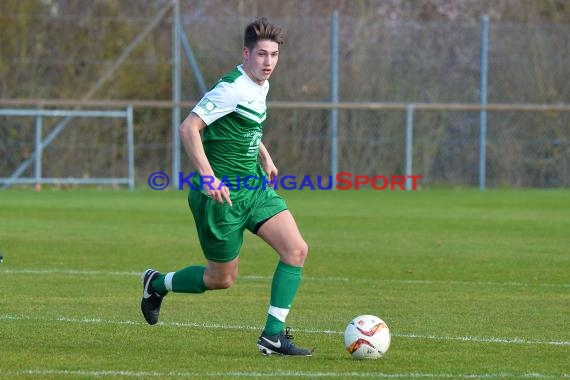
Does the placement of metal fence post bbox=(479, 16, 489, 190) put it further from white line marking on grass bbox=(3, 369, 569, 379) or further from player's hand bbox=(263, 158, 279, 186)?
white line marking on grass bbox=(3, 369, 569, 379)

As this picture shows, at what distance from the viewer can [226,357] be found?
711 centimetres

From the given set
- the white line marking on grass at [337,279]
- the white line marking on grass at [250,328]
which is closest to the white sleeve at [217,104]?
the white line marking on grass at [250,328]

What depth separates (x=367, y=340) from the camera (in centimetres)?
704

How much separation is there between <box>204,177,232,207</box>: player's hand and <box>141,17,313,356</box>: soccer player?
0.07 metres

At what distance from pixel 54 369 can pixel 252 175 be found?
1713 millimetres

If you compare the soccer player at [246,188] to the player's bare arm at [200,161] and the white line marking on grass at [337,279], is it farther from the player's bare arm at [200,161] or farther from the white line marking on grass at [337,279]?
the white line marking on grass at [337,279]

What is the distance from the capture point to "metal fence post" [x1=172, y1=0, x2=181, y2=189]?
27.3m

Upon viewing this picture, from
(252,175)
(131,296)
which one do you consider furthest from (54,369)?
(131,296)

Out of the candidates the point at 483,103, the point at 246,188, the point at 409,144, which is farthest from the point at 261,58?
the point at 483,103

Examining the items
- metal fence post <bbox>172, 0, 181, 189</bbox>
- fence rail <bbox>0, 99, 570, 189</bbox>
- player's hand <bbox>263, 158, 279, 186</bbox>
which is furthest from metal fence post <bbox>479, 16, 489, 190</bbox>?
player's hand <bbox>263, 158, 279, 186</bbox>

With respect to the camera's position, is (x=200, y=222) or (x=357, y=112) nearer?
(x=200, y=222)

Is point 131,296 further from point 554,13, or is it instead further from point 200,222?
point 554,13

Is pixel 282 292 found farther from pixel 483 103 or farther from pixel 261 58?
pixel 483 103
